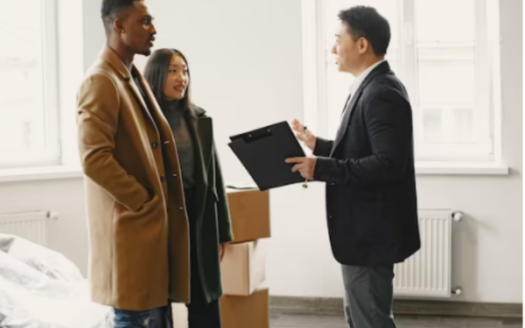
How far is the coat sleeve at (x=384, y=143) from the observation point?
228 cm

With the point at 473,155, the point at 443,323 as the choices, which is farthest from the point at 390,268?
the point at 473,155

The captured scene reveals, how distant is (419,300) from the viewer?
13.1ft

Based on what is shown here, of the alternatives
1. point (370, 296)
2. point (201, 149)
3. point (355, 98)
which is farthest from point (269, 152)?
point (370, 296)

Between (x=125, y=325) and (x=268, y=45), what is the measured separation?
2337 millimetres

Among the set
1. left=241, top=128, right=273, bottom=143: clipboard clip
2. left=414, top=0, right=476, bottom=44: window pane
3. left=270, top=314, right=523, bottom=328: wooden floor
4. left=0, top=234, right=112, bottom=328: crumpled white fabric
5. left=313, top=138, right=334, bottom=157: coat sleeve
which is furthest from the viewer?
left=414, top=0, right=476, bottom=44: window pane

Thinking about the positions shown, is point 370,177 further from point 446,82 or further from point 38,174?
point 38,174

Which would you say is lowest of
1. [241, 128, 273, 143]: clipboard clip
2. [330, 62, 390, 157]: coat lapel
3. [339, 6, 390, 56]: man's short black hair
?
[241, 128, 273, 143]: clipboard clip

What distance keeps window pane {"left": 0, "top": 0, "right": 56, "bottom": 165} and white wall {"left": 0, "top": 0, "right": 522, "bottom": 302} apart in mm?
365

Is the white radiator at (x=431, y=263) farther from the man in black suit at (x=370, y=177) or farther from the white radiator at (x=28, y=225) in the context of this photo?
the white radiator at (x=28, y=225)

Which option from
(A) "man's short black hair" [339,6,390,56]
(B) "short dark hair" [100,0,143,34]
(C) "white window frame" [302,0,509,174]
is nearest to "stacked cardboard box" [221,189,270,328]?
(A) "man's short black hair" [339,6,390,56]

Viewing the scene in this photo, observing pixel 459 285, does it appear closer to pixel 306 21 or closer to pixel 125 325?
pixel 306 21

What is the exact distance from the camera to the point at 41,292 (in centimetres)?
284

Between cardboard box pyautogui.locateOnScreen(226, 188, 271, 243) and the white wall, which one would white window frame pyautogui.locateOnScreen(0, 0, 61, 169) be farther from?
cardboard box pyautogui.locateOnScreen(226, 188, 271, 243)

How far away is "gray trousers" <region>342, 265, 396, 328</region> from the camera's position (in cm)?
235
